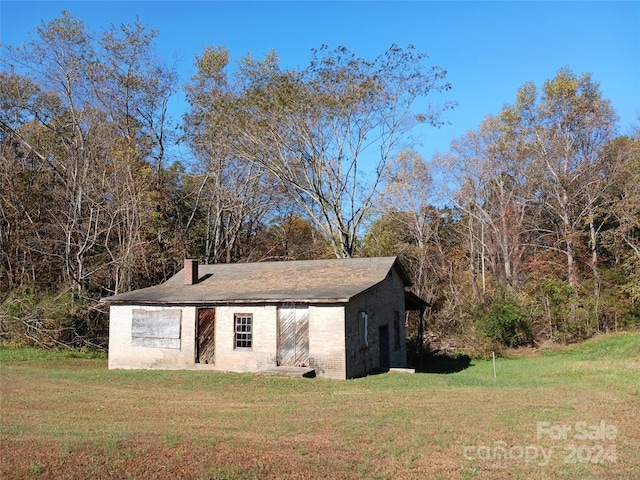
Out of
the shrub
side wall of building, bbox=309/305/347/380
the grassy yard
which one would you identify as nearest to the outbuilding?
side wall of building, bbox=309/305/347/380

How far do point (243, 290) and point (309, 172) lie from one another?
35.6 feet

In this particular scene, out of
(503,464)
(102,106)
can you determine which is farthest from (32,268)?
(503,464)

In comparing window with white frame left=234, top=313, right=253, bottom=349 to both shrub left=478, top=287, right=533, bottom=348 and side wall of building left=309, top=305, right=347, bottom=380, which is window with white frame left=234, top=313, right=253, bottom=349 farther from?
shrub left=478, top=287, right=533, bottom=348

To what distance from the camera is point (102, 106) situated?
108ft

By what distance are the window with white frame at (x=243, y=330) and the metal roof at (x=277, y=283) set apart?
2.33 feet

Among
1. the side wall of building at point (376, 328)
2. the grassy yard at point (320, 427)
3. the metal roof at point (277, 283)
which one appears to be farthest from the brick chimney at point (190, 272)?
the side wall of building at point (376, 328)

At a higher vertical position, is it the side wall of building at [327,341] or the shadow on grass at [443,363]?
the side wall of building at [327,341]

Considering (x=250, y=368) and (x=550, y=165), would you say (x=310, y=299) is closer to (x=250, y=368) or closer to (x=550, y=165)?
(x=250, y=368)

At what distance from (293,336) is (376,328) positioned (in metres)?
3.81

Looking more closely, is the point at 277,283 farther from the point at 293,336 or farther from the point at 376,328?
the point at 376,328

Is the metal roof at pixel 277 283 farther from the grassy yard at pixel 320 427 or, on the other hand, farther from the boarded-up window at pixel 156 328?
the grassy yard at pixel 320 427

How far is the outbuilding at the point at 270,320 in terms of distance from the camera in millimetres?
18922

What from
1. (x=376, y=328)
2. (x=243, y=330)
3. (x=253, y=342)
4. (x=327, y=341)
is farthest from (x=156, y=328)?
(x=376, y=328)

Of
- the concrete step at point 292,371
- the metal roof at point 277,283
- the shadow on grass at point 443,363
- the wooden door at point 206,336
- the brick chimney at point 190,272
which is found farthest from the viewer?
the shadow on grass at point 443,363
